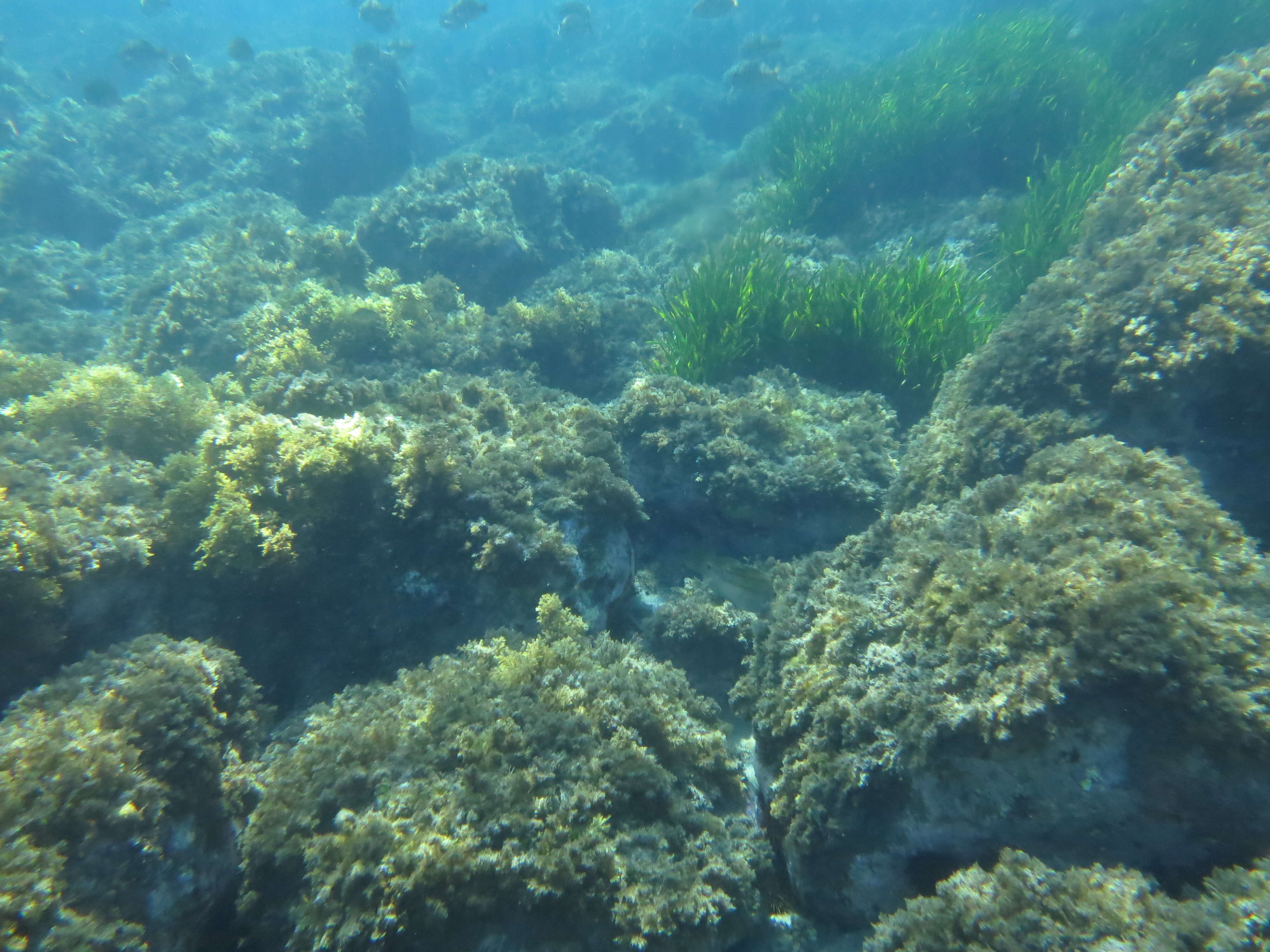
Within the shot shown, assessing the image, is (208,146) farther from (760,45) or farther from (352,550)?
(352,550)

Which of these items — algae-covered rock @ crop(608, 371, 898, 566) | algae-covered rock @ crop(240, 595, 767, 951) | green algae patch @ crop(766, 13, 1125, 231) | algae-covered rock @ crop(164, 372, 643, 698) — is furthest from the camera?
green algae patch @ crop(766, 13, 1125, 231)

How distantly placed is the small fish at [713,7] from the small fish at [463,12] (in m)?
8.18

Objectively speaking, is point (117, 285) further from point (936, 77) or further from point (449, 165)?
point (936, 77)

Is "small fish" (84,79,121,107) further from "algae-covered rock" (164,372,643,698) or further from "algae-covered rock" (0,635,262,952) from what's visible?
"algae-covered rock" (0,635,262,952)

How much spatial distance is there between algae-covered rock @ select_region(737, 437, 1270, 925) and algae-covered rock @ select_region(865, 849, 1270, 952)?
23 centimetres

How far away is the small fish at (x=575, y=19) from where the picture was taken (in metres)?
23.6

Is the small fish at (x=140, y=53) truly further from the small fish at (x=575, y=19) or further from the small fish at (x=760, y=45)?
the small fish at (x=760, y=45)

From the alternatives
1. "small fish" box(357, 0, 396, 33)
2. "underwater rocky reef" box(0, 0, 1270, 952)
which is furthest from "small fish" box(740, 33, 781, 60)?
"small fish" box(357, 0, 396, 33)

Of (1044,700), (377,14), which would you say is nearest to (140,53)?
(377,14)

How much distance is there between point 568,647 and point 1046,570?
320cm

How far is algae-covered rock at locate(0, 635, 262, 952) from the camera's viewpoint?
2.60 meters

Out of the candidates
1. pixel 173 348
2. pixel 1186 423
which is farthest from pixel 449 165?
pixel 1186 423

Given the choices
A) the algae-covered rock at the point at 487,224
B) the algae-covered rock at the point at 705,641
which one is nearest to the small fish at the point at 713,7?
the algae-covered rock at the point at 487,224

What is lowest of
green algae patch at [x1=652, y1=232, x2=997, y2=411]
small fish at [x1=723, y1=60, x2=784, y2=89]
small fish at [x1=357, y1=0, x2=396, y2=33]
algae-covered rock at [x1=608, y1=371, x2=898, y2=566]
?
algae-covered rock at [x1=608, y1=371, x2=898, y2=566]
